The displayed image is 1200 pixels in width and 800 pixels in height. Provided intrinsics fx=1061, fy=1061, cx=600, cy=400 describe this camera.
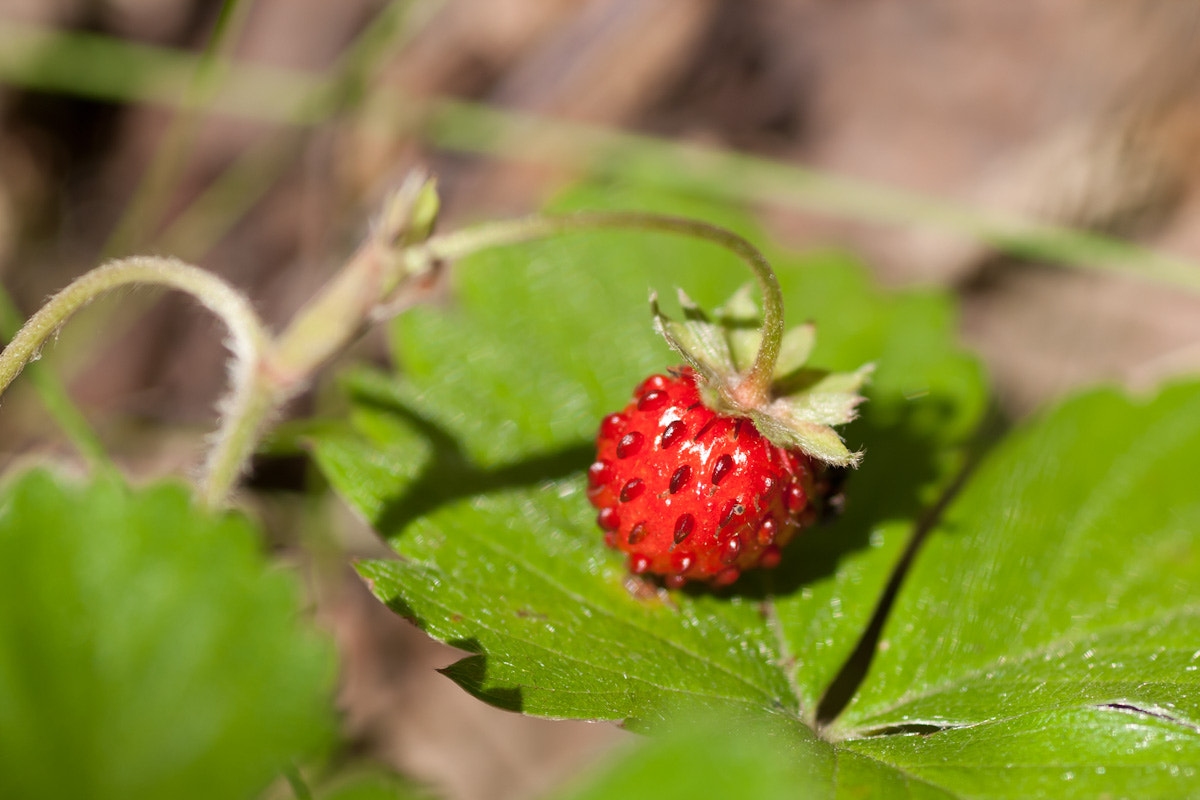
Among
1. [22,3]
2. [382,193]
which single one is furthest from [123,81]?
[382,193]

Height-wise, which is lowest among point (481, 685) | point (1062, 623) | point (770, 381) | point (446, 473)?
point (1062, 623)

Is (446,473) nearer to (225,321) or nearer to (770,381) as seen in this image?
(225,321)

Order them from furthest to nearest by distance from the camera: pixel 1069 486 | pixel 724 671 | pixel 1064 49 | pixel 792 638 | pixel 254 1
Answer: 1. pixel 254 1
2. pixel 1064 49
3. pixel 1069 486
4. pixel 792 638
5. pixel 724 671

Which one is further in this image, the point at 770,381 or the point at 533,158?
the point at 533,158

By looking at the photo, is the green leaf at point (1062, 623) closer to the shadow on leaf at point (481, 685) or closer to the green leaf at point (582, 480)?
the green leaf at point (582, 480)

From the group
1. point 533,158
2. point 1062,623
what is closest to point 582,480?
point 1062,623

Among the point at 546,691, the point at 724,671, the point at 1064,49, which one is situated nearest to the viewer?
the point at 546,691

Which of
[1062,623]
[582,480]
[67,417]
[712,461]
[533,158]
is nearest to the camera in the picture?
[712,461]

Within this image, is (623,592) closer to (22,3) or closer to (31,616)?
(31,616)
